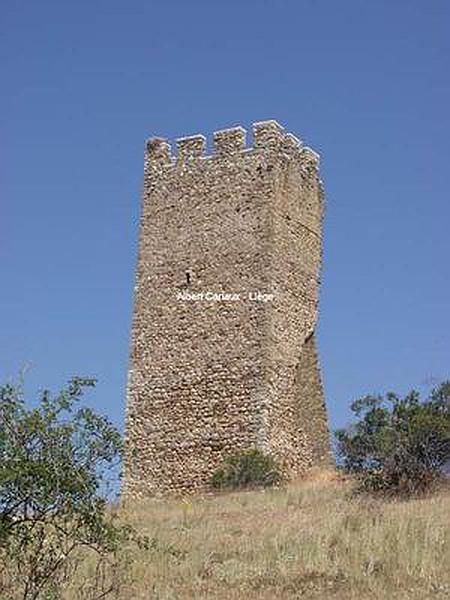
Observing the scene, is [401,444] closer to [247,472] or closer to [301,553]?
[247,472]

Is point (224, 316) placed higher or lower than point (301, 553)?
higher

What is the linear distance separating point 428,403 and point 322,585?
917cm

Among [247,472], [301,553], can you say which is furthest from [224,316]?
[301,553]

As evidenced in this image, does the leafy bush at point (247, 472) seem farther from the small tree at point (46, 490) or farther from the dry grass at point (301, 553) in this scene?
the small tree at point (46, 490)

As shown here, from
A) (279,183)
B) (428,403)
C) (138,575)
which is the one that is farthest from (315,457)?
(138,575)

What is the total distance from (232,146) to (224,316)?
11.8 feet

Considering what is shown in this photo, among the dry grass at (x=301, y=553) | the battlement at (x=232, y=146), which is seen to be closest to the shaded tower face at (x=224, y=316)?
the battlement at (x=232, y=146)

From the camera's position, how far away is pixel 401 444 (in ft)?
64.5

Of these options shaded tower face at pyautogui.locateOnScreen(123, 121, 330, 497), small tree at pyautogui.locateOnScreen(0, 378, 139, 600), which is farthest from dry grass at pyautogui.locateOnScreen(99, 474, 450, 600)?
shaded tower face at pyautogui.locateOnScreen(123, 121, 330, 497)

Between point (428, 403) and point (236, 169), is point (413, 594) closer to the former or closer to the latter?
point (428, 403)

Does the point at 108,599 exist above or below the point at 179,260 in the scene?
below

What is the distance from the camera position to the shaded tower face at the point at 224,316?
72.5 feet

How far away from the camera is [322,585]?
1163cm

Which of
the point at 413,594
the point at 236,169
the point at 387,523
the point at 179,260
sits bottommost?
the point at 413,594
